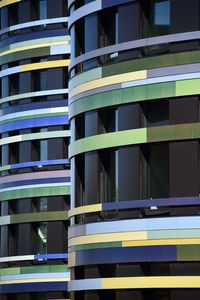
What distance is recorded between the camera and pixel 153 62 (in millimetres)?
35500

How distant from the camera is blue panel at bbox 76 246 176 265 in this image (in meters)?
34.1

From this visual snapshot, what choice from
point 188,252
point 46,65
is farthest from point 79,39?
point 46,65

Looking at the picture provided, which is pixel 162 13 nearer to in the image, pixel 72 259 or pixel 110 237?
pixel 110 237

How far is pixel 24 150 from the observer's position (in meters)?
55.1

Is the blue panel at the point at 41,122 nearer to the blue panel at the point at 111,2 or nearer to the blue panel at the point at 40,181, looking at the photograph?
the blue panel at the point at 40,181

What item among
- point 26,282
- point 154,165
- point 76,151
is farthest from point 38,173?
point 154,165

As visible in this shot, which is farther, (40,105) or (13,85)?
(13,85)

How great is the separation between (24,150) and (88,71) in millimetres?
17743

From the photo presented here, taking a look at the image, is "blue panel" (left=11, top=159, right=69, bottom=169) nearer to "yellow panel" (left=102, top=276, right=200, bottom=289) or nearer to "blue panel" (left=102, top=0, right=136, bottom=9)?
"blue panel" (left=102, top=0, right=136, bottom=9)

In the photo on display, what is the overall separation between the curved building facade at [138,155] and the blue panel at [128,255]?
3cm

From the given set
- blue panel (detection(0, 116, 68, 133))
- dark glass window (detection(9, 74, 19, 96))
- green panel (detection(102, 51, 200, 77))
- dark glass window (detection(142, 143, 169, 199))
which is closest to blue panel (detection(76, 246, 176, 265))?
dark glass window (detection(142, 143, 169, 199))

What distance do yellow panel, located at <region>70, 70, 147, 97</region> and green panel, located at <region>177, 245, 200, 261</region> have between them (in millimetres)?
5670

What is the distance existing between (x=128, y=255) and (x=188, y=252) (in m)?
2.23

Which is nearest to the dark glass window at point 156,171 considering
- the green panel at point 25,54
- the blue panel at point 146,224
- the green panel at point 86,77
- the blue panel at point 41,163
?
the blue panel at point 146,224
